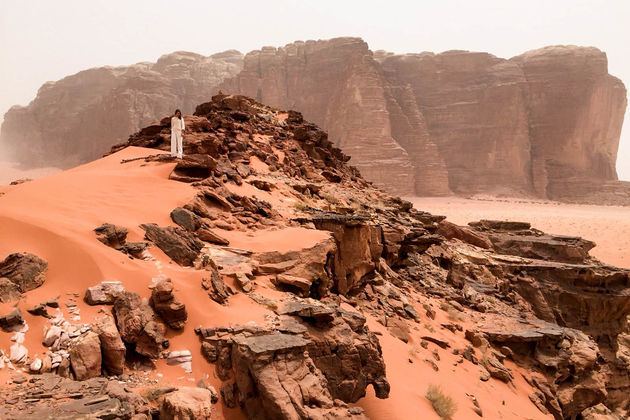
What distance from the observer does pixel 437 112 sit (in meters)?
60.8

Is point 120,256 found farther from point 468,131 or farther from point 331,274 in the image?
point 468,131

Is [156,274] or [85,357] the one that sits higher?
[156,274]

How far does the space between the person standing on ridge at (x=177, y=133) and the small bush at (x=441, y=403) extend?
7.42m

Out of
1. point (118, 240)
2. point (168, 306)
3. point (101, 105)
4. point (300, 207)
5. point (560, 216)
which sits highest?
point (101, 105)

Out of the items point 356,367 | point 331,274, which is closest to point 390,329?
point 331,274

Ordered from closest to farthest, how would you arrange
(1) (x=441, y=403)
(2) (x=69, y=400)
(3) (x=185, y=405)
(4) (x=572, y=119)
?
(2) (x=69, y=400), (3) (x=185, y=405), (1) (x=441, y=403), (4) (x=572, y=119)

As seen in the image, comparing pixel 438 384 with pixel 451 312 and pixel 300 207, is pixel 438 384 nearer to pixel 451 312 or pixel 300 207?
pixel 451 312

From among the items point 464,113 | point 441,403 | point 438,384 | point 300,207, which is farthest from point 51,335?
point 464,113

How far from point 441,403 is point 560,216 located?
4442cm

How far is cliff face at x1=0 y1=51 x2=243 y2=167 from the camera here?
197 feet

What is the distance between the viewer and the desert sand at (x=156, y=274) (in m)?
3.86

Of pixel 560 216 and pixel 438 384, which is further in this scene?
pixel 560 216

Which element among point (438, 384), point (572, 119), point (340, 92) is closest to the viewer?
point (438, 384)

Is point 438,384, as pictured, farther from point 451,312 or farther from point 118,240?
point 118,240
